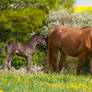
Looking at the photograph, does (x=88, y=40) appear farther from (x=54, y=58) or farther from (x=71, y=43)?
(x=54, y=58)

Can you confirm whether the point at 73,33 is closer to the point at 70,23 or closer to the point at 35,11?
the point at 35,11

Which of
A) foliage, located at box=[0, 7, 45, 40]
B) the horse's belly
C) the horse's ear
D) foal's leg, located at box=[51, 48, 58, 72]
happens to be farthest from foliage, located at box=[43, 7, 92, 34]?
the horse's ear

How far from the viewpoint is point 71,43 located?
10164 mm

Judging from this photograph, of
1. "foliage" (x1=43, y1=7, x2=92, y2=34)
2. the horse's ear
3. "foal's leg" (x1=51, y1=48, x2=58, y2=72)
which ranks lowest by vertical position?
"foal's leg" (x1=51, y1=48, x2=58, y2=72)

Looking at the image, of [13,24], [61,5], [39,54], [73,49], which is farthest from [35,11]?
[73,49]

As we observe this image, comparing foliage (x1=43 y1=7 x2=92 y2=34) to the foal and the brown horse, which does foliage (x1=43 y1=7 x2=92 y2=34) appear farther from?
the brown horse

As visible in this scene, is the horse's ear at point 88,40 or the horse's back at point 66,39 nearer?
the horse's ear at point 88,40

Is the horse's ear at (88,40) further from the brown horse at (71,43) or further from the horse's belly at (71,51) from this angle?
the horse's belly at (71,51)

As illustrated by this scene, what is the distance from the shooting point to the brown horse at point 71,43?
31.4 feet

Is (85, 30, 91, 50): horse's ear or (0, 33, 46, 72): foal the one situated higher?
(85, 30, 91, 50): horse's ear

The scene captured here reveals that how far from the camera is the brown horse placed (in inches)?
376

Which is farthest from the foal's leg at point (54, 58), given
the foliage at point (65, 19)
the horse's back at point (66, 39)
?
the foliage at point (65, 19)

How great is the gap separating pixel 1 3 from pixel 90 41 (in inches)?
366

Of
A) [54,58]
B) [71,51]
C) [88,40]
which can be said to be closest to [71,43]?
[71,51]
